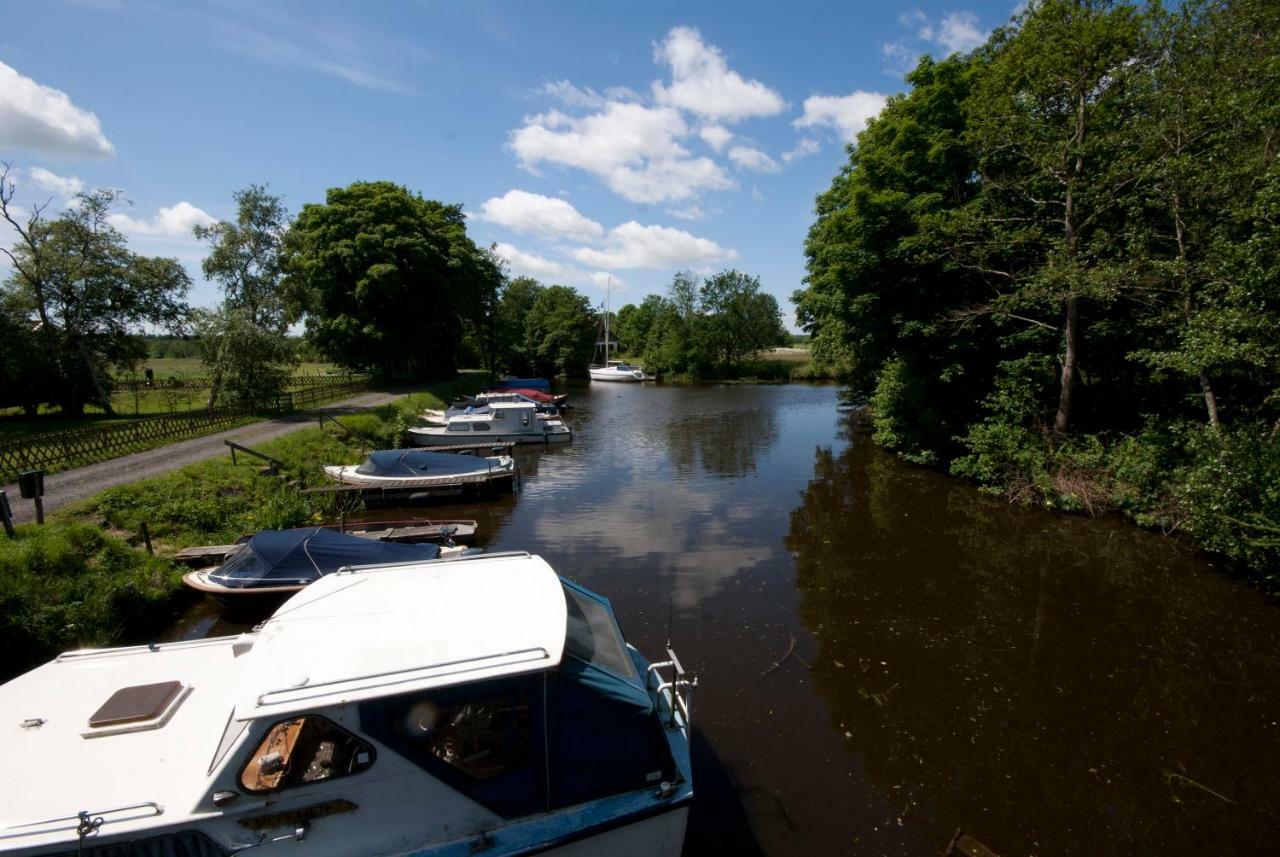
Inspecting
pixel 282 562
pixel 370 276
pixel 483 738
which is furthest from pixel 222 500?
pixel 370 276

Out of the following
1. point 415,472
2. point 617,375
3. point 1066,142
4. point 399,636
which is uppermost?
point 1066,142

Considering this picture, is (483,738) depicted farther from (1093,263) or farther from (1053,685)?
(1093,263)

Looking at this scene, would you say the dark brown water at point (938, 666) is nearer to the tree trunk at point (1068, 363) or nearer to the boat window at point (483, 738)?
the boat window at point (483, 738)

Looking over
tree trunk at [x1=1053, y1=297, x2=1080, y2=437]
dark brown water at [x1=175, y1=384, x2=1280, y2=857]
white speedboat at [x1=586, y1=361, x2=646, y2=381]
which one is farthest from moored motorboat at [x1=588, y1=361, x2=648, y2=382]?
tree trunk at [x1=1053, y1=297, x2=1080, y2=437]

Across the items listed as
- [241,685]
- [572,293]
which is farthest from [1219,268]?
[572,293]

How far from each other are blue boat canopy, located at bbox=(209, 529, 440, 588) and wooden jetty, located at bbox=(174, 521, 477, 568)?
1.74m

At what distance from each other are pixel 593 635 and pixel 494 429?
1050 inches

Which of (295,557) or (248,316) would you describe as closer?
(295,557)

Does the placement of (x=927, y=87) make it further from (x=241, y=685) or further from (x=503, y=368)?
(x=503, y=368)

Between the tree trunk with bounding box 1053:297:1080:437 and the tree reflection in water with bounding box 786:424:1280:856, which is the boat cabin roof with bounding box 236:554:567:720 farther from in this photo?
the tree trunk with bounding box 1053:297:1080:437

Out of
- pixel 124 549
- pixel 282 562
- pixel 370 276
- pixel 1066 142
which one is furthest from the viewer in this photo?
pixel 370 276

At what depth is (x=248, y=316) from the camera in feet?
94.9

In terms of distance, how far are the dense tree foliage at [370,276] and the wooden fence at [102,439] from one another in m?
A: 11.7

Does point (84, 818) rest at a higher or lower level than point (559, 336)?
lower
